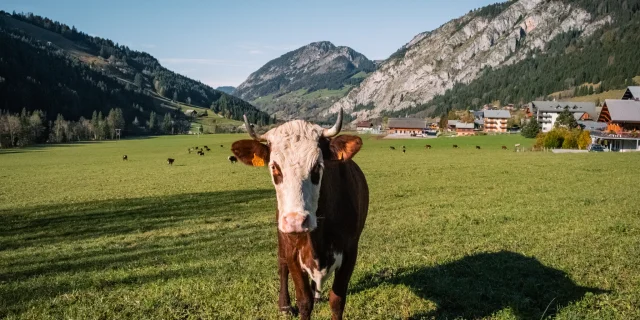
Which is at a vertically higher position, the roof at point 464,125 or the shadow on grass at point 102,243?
the roof at point 464,125

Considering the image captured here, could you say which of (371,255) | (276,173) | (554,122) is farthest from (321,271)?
(554,122)

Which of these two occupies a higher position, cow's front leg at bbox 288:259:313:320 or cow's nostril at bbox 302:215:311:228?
cow's nostril at bbox 302:215:311:228

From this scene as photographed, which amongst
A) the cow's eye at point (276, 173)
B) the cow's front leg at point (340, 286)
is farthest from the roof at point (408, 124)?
the cow's eye at point (276, 173)

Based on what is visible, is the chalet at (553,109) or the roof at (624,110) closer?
the roof at (624,110)

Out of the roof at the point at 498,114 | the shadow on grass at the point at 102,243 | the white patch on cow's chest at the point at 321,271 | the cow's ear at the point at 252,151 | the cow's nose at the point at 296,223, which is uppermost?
the roof at the point at 498,114

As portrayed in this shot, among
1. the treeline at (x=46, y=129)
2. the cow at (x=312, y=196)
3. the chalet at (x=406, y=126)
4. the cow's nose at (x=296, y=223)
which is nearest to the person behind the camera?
the cow's nose at (x=296, y=223)

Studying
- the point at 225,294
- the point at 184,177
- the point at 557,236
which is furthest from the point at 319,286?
the point at 184,177

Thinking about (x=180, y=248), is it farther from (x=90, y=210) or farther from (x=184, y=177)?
(x=184, y=177)

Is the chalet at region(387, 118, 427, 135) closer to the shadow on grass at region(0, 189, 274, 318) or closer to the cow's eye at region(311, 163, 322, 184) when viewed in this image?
the shadow on grass at region(0, 189, 274, 318)

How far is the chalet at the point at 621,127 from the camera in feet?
237

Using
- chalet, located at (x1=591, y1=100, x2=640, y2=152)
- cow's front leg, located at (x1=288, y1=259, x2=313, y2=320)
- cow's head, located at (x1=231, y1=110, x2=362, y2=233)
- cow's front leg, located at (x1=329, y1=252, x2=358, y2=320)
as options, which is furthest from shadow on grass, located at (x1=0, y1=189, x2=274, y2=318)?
chalet, located at (x1=591, y1=100, x2=640, y2=152)

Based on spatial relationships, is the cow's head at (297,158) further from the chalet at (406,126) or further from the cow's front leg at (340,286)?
the chalet at (406,126)

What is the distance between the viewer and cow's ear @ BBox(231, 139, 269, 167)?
17.3 ft

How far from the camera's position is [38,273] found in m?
10.8
